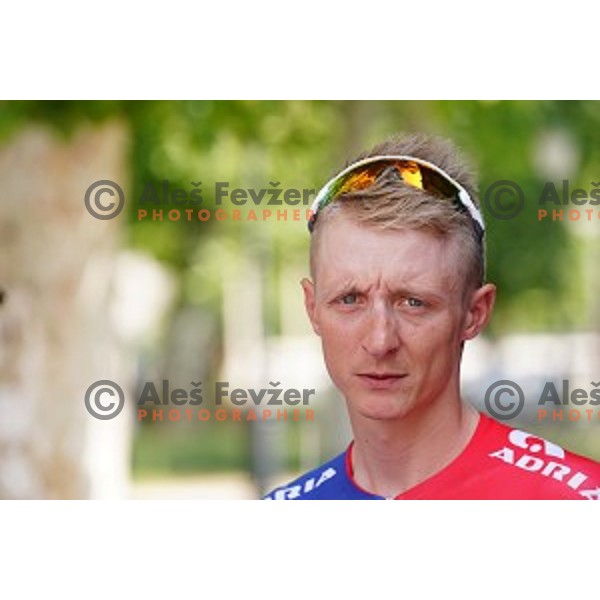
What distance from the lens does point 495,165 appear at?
7102 mm

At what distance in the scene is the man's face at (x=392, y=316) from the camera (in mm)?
3529

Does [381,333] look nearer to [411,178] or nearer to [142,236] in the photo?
[411,178]

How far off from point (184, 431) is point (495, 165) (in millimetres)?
2575

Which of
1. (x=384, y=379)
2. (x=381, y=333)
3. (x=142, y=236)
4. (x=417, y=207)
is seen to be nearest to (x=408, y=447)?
(x=384, y=379)

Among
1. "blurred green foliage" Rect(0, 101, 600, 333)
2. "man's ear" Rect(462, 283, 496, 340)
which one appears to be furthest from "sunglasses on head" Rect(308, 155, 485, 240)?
"blurred green foliage" Rect(0, 101, 600, 333)

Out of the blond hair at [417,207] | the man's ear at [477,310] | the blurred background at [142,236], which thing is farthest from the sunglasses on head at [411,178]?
the blurred background at [142,236]

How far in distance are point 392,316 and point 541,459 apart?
51cm

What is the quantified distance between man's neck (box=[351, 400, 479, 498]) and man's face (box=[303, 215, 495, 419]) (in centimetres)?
4

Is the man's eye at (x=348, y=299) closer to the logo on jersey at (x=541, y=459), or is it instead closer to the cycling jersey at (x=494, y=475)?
the cycling jersey at (x=494, y=475)

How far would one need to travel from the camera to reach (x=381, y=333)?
3.56m

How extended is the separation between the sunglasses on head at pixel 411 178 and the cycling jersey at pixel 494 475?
496 mm

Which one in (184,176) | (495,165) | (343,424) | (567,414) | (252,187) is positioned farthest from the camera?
(495,165)
